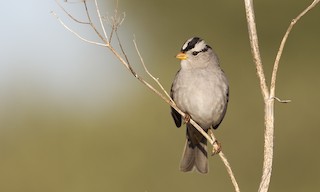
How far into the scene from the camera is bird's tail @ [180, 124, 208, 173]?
322 inches

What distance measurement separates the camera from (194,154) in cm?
822

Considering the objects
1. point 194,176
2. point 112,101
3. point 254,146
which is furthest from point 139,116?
point 194,176

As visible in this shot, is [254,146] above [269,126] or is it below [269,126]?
below

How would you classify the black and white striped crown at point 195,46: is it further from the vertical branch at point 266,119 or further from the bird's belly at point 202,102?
the vertical branch at point 266,119

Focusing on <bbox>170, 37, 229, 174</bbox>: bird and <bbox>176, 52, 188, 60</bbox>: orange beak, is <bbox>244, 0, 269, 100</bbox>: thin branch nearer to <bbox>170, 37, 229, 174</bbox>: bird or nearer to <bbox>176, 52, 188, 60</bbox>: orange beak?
<bbox>170, 37, 229, 174</bbox>: bird

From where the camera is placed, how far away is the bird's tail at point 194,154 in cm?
817

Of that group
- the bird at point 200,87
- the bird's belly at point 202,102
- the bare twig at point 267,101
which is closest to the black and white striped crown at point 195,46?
the bird at point 200,87

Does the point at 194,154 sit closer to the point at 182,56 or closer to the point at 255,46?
the point at 182,56

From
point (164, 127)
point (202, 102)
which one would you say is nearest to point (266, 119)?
point (202, 102)

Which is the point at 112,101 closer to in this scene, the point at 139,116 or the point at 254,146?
the point at 139,116

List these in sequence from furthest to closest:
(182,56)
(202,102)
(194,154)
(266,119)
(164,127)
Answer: (164,127)
(194,154)
(182,56)
(202,102)
(266,119)

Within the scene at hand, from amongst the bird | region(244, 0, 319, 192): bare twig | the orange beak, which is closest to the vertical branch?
region(244, 0, 319, 192): bare twig

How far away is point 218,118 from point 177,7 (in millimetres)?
18877

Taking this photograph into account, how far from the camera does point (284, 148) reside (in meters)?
20.3
